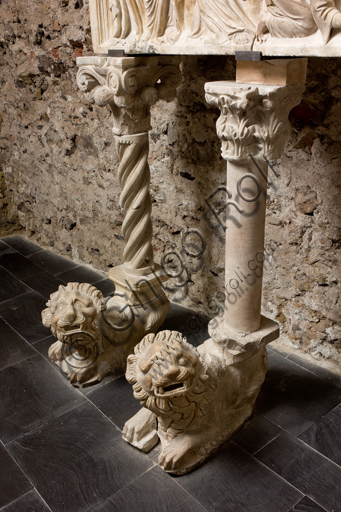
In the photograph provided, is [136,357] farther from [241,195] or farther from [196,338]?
[196,338]

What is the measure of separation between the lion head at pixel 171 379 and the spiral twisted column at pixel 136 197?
2.78 feet

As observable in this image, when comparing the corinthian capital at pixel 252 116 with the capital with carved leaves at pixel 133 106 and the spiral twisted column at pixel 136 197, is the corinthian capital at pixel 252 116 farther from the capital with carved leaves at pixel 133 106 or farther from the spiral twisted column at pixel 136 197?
the spiral twisted column at pixel 136 197

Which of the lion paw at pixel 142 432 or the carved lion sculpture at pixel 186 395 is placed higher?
the carved lion sculpture at pixel 186 395

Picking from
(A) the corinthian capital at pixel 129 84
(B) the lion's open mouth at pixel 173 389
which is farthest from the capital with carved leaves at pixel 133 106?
(B) the lion's open mouth at pixel 173 389

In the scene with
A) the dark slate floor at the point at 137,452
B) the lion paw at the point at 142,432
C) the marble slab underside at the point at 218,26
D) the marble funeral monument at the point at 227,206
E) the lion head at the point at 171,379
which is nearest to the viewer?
the marble slab underside at the point at 218,26

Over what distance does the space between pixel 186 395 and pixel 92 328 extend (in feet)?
2.69

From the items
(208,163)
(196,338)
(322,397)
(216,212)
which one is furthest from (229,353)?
(208,163)

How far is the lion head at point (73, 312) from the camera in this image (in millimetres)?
2434

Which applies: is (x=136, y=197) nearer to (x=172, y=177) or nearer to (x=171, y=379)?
(x=172, y=177)

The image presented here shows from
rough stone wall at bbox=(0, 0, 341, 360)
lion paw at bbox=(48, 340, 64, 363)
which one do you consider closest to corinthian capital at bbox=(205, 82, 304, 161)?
rough stone wall at bbox=(0, 0, 341, 360)

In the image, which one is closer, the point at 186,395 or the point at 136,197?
the point at 186,395

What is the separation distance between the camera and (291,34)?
5.18 feet

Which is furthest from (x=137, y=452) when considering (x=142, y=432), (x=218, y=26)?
(x=218, y=26)

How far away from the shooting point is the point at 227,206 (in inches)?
80.4
